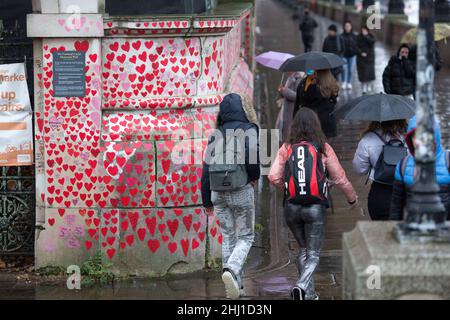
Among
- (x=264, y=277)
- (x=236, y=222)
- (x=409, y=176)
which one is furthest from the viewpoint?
(x=264, y=277)

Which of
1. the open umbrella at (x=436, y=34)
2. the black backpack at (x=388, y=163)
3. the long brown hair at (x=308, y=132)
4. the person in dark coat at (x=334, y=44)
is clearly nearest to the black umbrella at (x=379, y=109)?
the black backpack at (x=388, y=163)

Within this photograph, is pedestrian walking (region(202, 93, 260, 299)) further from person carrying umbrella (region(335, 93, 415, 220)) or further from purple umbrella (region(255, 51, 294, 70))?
purple umbrella (region(255, 51, 294, 70))

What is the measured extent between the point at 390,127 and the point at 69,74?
3021 mm

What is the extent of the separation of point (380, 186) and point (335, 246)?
2.41 meters

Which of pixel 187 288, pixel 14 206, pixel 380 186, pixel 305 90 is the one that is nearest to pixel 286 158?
pixel 380 186

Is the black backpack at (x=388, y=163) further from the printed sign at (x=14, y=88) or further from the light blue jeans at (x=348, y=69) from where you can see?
the light blue jeans at (x=348, y=69)

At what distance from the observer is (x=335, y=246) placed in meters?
11.0

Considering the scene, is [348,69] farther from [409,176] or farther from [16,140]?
[409,176]

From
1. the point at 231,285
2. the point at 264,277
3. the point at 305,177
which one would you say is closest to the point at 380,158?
the point at 305,177

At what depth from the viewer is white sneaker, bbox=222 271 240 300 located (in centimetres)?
873

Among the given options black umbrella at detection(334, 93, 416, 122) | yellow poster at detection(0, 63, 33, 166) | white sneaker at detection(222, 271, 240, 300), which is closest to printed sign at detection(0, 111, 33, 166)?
yellow poster at detection(0, 63, 33, 166)

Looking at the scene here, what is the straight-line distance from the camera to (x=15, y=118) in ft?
33.9

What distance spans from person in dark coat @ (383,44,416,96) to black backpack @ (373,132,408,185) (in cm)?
704
